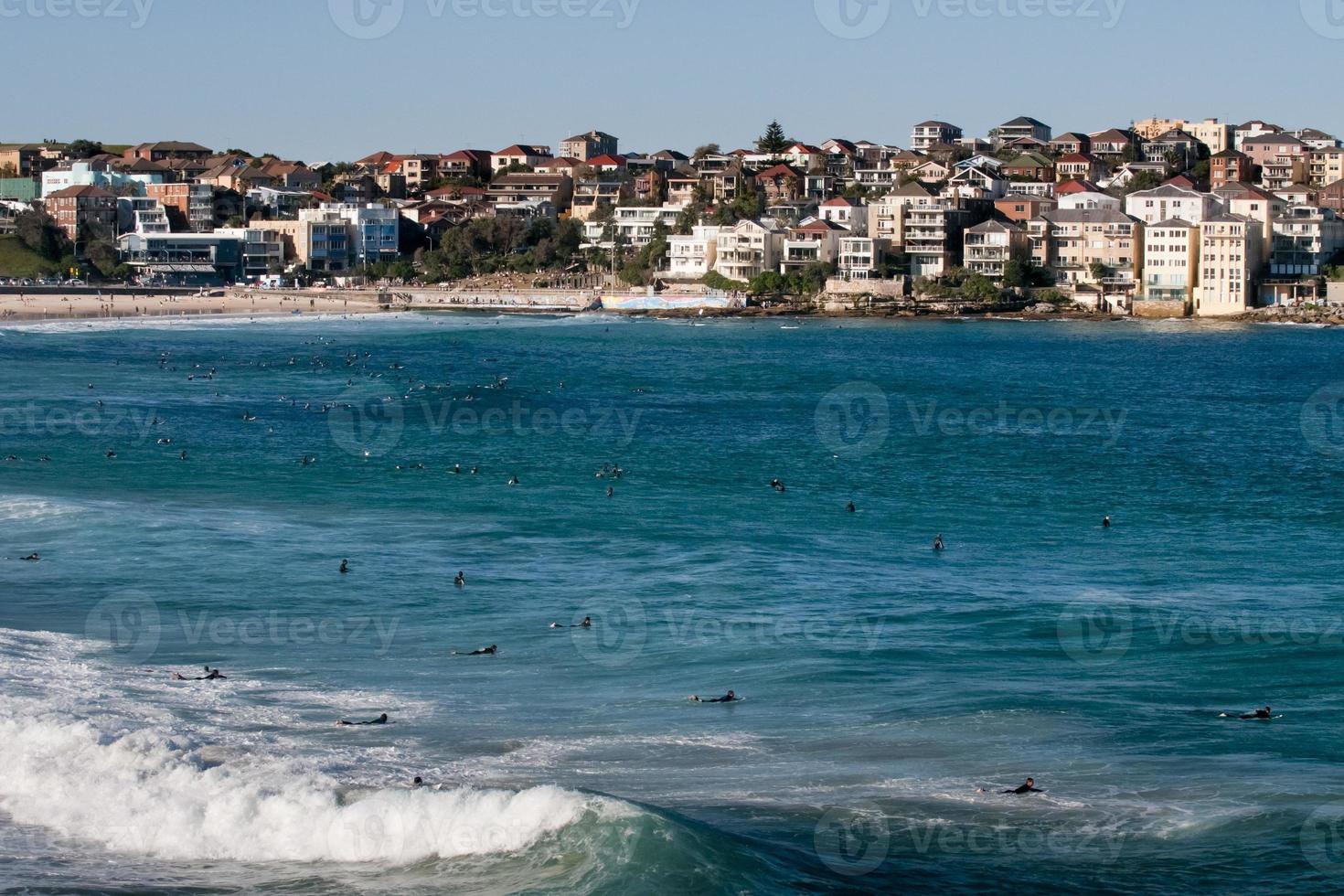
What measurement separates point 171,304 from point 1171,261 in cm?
6098

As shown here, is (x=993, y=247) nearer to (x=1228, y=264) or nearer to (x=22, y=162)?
(x=1228, y=264)

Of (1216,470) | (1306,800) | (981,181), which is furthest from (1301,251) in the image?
(1306,800)

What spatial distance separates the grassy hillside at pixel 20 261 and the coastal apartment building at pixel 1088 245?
67.2m

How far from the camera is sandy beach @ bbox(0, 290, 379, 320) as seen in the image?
320ft

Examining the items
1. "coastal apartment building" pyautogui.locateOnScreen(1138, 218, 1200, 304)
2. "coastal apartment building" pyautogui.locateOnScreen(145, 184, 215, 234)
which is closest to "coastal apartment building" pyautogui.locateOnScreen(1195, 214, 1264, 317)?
"coastal apartment building" pyautogui.locateOnScreen(1138, 218, 1200, 304)

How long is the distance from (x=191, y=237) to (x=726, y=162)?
40.4 meters

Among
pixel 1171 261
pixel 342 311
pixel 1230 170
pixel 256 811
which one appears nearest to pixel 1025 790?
pixel 256 811

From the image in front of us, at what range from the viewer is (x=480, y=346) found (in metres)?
82.8

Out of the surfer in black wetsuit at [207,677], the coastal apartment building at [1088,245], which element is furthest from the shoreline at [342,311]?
the surfer in black wetsuit at [207,677]

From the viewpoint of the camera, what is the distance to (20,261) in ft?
383

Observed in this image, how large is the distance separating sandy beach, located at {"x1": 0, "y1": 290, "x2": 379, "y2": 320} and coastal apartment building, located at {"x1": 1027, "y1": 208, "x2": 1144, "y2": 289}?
42.8m

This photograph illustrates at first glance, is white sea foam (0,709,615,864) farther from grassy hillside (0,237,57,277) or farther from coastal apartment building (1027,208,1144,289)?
grassy hillside (0,237,57,277)

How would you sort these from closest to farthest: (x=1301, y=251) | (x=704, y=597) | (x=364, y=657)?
(x=364, y=657) < (x=704, y=597) < (x=1301, y=251)

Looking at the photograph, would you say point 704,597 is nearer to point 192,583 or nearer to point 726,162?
point 192,583
